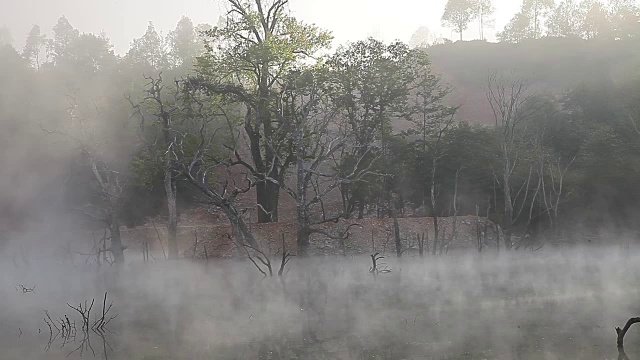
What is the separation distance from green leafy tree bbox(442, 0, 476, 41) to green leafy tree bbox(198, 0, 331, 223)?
78.3m

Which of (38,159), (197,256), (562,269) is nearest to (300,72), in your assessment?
(197,256)

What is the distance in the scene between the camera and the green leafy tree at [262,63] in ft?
135

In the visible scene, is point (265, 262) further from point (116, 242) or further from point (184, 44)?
point (184, 44)

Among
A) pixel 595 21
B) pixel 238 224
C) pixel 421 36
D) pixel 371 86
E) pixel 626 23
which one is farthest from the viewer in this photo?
pixel 421 36

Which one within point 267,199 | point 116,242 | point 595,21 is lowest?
point 116,242

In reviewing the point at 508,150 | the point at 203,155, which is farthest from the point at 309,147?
the point at 508,150

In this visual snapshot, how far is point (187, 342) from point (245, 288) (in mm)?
9462

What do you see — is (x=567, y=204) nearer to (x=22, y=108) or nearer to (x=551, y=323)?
(x=551, y=323)

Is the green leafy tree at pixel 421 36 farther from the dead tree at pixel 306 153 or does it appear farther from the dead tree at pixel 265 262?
the dead tree at pixel 265 262

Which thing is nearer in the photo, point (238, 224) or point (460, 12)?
point (238, 224)

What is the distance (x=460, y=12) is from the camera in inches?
4515

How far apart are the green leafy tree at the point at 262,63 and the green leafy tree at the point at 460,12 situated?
257 feet

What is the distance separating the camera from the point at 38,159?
200ft

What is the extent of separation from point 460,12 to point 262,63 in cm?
8442
